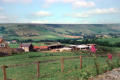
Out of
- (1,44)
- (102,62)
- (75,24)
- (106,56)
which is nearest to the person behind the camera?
(1,44)

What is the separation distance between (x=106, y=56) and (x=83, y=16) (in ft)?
3.94

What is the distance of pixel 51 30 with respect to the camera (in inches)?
150

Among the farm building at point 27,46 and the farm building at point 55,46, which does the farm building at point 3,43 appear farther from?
the farm building at point 55,46

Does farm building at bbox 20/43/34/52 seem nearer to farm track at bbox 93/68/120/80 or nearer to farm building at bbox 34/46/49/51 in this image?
farm building at bbox 34/46/49/51

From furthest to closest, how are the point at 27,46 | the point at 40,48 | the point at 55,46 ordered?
1. the point at 55,46
2. the point at 40,48
3. the point at 27,46

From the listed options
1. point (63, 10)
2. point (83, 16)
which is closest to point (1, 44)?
point (63, 10)

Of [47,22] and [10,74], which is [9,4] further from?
[10,74]

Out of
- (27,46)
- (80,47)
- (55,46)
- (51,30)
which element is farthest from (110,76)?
(27,46)

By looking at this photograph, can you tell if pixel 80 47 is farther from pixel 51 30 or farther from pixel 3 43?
pixel 3 43

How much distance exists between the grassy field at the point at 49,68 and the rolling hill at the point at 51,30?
1.24ft

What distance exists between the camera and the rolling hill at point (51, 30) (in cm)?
331

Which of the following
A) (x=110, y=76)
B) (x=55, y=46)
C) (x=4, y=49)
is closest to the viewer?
(x=4, y=49)

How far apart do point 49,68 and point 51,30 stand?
809 mm

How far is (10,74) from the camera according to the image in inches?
124
